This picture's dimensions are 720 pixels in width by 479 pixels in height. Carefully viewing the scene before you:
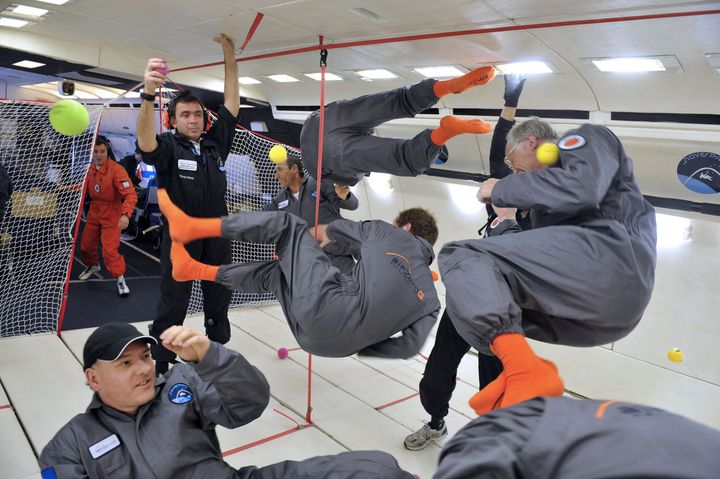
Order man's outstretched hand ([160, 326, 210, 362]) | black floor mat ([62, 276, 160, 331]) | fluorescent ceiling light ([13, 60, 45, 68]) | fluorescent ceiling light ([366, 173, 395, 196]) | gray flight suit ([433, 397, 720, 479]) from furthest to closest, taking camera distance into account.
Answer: fluorescent ceiling light ([366, 173, 395, 196]) → black floor mat ([62, 276, 160, 331]) → fluorescent ceiling light ([13, 60, 45, 68]) → man's outstretched hand ([160, 326, 210, 362]) → gray flight suit ([433, 397, 720, 479])

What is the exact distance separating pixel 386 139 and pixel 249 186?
4.25 meters

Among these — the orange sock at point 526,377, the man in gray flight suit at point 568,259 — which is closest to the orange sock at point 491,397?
the orange sock at point 526,377

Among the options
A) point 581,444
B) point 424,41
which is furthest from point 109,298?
point 581,444

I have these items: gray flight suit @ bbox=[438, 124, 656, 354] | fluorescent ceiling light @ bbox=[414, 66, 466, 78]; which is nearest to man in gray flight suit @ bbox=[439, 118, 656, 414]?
gray flight suit @ bbox=[438, 124, 656, 354]

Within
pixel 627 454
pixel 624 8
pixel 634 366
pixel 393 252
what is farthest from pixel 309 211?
pixel 627 454

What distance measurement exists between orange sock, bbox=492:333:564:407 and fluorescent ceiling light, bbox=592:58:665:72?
2.51 metres

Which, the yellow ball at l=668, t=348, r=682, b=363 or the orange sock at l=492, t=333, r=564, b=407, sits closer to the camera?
the orange sock at l=492, t=333, r=564, b=407

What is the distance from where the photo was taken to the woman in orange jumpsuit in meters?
5.98

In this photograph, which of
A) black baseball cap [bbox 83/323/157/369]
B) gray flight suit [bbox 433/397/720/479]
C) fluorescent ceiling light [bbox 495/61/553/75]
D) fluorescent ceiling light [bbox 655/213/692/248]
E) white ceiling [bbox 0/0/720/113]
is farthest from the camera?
fluorescent ceiling light [bbox 655/213/692/248]

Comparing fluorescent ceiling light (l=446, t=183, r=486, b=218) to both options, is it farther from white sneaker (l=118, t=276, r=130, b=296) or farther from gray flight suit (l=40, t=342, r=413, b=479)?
gray flight suit (l=40, t=342, r=413, b=479)

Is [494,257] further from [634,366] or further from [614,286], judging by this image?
[634,366]

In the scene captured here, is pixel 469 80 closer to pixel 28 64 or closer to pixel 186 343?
pixel 186 343

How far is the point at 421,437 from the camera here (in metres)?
3.63

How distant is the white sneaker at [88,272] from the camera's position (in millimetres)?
6412
